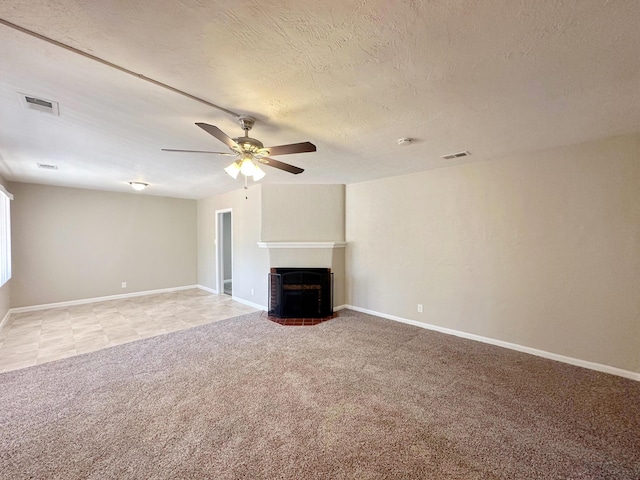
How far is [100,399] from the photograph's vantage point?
2.35 meters

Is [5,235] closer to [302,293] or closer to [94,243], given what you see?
[94,243]

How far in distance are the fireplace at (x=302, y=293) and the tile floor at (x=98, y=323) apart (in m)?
0.86

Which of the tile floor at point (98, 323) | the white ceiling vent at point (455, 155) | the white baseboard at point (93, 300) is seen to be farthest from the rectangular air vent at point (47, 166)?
the white ceiling vent at point (455, 155)

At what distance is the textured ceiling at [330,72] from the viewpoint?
1.26 meters

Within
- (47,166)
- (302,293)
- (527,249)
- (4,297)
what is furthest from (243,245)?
(527,249)

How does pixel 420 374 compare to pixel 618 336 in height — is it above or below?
below

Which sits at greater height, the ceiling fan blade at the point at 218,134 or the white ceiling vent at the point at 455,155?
the white ceiling vent at the point at 455,155

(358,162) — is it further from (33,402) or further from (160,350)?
(33,402)

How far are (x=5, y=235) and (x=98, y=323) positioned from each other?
2.06 meters

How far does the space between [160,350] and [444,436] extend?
3.25 m

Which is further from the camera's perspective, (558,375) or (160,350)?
(160,350)

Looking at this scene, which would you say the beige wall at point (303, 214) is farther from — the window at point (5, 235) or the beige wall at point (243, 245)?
the window at point (5, 235)

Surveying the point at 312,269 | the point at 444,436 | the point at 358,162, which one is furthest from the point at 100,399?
the point at 358,162

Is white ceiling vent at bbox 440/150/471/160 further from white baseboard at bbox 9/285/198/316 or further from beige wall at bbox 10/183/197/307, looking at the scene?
white baseboard at bbox 9/285/198/316
